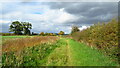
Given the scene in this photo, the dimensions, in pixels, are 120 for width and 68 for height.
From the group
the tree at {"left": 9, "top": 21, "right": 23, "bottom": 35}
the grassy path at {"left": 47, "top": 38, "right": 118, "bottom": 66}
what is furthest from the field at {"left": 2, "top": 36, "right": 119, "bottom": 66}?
the tree at {"left": 9, "top": 21, "right": 23, "bottom": 35}

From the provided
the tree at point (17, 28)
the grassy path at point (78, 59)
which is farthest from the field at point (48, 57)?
the tree at point (17, 28)

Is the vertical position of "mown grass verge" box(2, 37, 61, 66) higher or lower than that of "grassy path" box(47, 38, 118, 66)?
higher

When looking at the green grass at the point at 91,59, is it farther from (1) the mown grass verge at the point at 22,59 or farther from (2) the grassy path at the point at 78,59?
(1) the mown grass verge at the point at 22,59

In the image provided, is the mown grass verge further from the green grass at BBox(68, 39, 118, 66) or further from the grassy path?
the green grass at BBox(68, 39, 118, 66)

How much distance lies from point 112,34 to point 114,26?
23.9 inches

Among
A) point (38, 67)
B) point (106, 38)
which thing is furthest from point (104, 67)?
point (106, 38)

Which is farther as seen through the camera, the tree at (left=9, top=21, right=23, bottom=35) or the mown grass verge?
the tree at (left=9, top=21, right=23, bottom=35)

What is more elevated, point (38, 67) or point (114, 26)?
point (114, 26)

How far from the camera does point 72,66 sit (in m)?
5.94

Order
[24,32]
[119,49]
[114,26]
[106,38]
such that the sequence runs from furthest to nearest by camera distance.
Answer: [24,32] < [106,38] < [114,26] < [119,49]

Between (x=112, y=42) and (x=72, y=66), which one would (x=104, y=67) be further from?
(x=112, y=42)

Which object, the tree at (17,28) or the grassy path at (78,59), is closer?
the grassy path at (78,59)

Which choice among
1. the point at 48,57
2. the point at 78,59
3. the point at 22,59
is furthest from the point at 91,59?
the point at 22,59

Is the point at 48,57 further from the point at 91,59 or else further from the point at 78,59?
the point at 91,59
